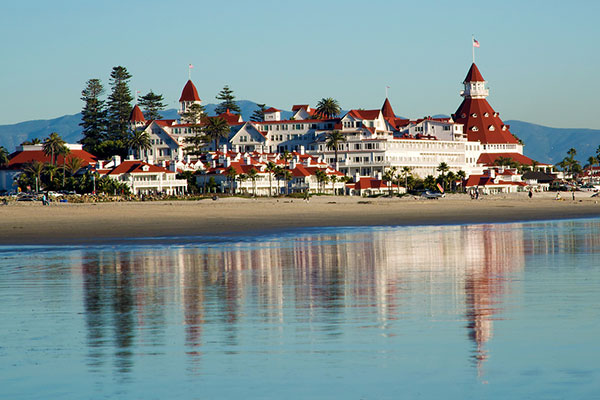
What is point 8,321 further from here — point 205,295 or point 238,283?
point 238,283

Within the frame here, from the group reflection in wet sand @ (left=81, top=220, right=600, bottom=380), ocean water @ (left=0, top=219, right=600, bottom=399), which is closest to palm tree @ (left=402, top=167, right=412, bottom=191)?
reflection in wet sand @ (left=81, top=220, right=600, bottom=380)

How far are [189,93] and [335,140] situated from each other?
129 feet

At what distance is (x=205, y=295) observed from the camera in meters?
18.7

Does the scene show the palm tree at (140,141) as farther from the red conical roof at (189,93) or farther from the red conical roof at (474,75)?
the red conical roof at (474,75)

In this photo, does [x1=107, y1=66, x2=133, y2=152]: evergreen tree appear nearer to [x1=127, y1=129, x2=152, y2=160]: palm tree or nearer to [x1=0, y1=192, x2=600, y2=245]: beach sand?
[x1=127, y1=129, x2=152, y2=160]: palm tree

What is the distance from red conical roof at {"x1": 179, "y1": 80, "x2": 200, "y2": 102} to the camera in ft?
523

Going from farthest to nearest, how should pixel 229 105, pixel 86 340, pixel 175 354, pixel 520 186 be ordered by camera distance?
1. pixel 229 105
2. pixel 520 186
3. pixel 86 340
4. pixel 175 354

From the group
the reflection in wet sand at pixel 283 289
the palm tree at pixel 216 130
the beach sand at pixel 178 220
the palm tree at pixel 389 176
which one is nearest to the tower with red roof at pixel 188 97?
the palm tree at pixel 216 130

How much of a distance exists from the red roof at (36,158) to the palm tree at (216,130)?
71.6 feet

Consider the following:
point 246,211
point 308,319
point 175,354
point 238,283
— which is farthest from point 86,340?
point 246,211

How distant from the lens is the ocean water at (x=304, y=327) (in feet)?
35.4

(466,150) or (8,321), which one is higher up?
(466,150)

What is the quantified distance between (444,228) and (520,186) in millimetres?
81301

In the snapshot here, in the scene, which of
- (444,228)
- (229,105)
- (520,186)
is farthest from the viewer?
(229,105)
